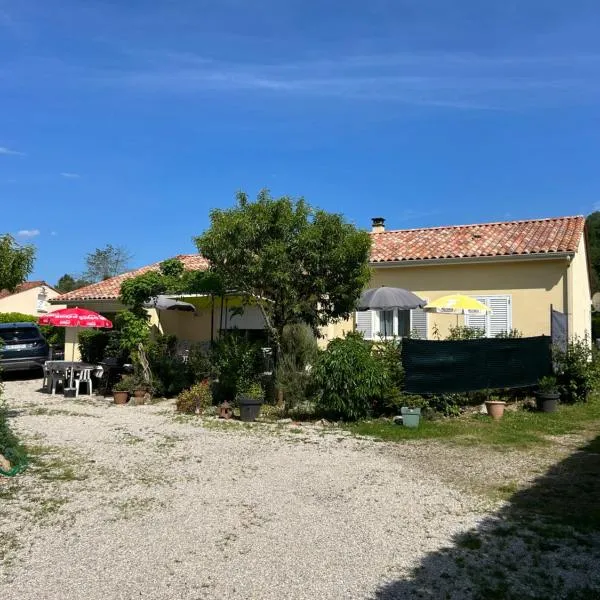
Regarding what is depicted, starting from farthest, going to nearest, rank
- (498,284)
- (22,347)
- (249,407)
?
(22,347)
(498,284)
(249,407)

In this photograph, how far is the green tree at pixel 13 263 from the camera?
8.73m

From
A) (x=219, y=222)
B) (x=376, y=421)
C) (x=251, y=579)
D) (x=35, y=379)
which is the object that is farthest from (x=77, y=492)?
(x=35, y=379)

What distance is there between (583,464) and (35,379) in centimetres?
1717

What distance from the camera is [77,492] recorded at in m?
6.24

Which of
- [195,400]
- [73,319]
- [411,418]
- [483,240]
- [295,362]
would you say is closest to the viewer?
[411,418]

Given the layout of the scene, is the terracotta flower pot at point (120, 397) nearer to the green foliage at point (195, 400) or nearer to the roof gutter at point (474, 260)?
the green foliage at point (195, 400)

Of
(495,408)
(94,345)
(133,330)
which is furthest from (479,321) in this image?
(94,345)

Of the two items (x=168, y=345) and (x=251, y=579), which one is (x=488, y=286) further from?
(x=251, y=579)

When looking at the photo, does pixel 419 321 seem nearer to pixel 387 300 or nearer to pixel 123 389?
pixel 387 300

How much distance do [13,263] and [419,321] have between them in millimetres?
11376

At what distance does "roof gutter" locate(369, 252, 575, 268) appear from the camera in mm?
14984

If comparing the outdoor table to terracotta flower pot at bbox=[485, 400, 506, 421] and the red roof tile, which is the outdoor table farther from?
terracotta flower pot at bbox=[485, 400, 506, 421]

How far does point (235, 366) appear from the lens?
12.9m

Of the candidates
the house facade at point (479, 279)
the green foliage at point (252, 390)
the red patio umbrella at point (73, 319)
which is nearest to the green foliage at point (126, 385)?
the red patio umbrella at point (73, 319)
